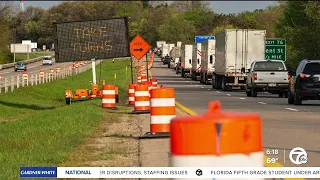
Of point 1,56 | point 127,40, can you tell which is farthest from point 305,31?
point 1,56

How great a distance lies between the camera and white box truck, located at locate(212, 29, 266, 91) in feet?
168

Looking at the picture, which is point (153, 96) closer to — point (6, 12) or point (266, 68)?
point (266, 68)

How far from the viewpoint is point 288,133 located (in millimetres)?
19203

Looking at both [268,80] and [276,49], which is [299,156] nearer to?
[268,80]

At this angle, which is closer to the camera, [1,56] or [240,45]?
[240,45]

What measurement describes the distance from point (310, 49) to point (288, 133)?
46.3 m

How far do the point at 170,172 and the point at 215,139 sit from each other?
2.25ft

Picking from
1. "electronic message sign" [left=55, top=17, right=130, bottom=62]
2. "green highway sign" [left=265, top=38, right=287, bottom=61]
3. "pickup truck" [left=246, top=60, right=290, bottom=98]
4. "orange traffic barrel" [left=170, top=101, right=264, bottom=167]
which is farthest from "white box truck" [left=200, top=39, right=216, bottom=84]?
"orange traffic barrel" [left=170, top=101, right=264, bottom=167]

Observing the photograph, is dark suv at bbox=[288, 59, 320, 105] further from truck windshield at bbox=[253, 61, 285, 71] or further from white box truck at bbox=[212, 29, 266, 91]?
white box truck at bbox=[212, 29, 266, 91]

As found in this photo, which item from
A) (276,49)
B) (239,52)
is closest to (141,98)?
(239,52)

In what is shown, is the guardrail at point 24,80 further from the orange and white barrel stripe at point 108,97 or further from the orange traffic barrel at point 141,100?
the orange traffic barrel at point 141,100

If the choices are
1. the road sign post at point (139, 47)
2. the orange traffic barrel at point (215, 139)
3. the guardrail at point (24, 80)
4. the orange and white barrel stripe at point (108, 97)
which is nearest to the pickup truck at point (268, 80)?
the road sign post at point (139, 47)

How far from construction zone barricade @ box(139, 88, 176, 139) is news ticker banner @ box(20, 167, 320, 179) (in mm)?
6813

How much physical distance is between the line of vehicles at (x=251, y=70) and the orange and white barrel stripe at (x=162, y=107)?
51.4 feet
